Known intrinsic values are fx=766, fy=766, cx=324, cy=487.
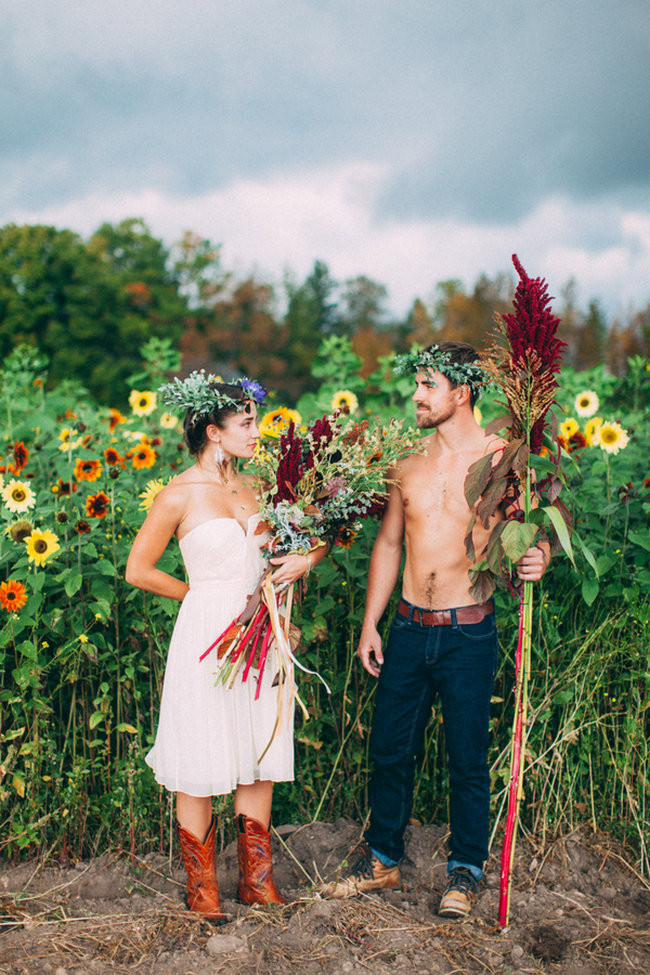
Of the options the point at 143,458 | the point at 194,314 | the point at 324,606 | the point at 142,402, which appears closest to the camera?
the point at 324,606

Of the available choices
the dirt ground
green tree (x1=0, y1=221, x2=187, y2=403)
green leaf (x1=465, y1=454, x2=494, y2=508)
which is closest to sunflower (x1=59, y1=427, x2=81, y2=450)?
the dirt ground

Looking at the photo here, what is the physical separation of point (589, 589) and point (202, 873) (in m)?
1.92

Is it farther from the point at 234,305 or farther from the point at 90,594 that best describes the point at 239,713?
the point at 234,305

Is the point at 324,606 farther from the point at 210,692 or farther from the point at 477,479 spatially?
the point at 477,479

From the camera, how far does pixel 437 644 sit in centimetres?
299

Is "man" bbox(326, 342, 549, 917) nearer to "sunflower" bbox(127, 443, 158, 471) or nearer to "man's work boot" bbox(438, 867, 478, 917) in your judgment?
"man's work boot" bbox(438, 867, 478, 917)

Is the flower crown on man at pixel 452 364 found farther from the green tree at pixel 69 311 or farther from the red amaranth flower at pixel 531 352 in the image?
the green tree at pixel 69 311

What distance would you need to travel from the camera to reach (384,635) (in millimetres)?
3605

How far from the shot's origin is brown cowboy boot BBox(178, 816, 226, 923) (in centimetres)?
284

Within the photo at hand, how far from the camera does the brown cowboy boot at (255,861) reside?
291 cm

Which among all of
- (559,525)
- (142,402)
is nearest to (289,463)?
(559,525)

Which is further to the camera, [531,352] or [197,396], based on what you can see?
[197,396]

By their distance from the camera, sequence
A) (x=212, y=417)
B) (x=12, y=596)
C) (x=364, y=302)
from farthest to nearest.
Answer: (x=364, y=302)
(x=12, y=596)
(x=212, y=417)

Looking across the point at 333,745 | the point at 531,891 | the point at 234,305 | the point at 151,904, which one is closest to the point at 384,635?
the point at 333,745
